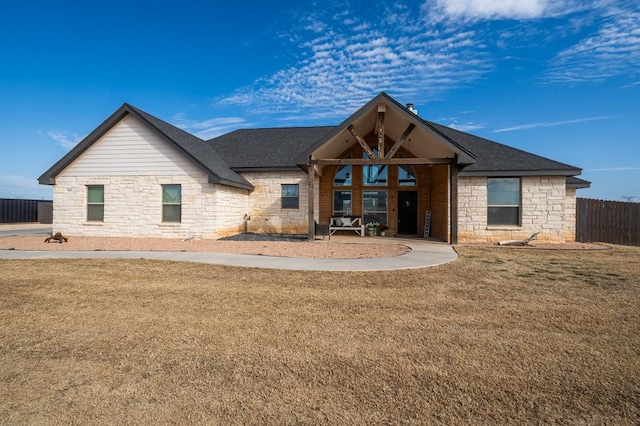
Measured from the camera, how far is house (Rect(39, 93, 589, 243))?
14031 millimetres

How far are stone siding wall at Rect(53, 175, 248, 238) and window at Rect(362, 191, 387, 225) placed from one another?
280 inches

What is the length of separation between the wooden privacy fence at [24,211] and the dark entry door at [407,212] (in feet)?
97.7

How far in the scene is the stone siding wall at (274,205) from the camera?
17969 mm

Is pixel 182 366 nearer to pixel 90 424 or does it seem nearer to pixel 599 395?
pixel 90 424

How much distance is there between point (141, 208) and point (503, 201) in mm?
16169

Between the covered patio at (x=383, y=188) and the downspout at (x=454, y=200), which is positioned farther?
the covered patio at (x=383, y=188)

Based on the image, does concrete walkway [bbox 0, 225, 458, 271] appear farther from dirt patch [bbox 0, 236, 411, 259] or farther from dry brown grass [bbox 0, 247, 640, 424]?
dry brown grass [bbox 0, 247, 640, 424]

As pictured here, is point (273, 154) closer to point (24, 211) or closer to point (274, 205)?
point (274, 205)

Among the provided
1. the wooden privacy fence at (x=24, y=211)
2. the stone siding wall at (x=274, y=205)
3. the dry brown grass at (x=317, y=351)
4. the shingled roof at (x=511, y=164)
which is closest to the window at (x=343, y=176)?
the stone siding wall at (x=274, y=205)

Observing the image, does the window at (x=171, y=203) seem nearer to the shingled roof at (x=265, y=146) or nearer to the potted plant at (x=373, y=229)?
the shingled roof at (x=265, y=146)

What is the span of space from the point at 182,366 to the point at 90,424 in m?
0.95

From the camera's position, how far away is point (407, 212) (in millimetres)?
18188

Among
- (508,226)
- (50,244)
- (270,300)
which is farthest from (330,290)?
(50,244)

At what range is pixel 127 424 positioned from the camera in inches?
103
